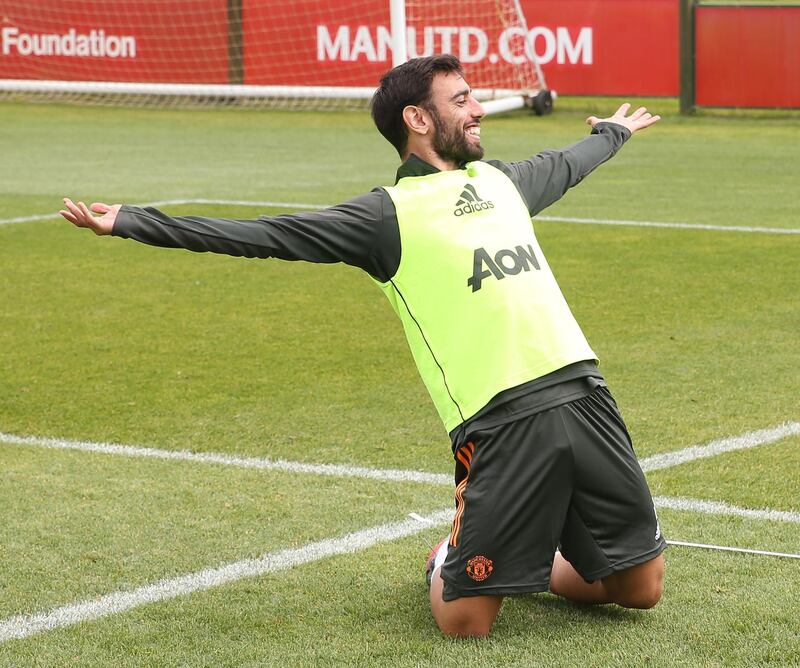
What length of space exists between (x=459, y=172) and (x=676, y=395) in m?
2.71

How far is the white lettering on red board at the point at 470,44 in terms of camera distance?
21.6m

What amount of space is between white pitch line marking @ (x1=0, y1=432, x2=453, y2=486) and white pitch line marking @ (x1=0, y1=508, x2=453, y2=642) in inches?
17.3

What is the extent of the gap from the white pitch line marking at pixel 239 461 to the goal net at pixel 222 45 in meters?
16.6

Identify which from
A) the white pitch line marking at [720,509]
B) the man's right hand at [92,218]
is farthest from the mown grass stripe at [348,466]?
the man's right hand at [92,218]

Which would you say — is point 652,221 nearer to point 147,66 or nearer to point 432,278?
point 432,278

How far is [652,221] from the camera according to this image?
1223 centimetres

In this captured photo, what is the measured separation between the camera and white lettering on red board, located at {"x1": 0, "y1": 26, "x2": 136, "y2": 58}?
24.8 meters

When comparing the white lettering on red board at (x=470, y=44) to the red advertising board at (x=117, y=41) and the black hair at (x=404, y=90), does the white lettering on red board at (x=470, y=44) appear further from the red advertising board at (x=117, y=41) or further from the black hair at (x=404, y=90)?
the black hair at (x=404, y=90)

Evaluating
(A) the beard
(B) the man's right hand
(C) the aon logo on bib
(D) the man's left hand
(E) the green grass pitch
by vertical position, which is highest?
(A) the beard

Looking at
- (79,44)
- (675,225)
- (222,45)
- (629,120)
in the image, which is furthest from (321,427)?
(79,44)

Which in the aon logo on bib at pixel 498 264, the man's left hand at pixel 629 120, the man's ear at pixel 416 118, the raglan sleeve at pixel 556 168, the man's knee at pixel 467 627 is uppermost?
the man's ear at pixel 416 118

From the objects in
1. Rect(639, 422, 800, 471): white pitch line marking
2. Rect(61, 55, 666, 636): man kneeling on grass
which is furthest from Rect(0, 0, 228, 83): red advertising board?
Rect(61, 55, 666, 636): man kneeling on grass

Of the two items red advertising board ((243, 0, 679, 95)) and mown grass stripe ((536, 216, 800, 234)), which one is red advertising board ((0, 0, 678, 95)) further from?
mown grass stripe ((536, 216, 800, 234))

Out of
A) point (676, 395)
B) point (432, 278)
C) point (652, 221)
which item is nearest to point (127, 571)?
point (432, 278)
